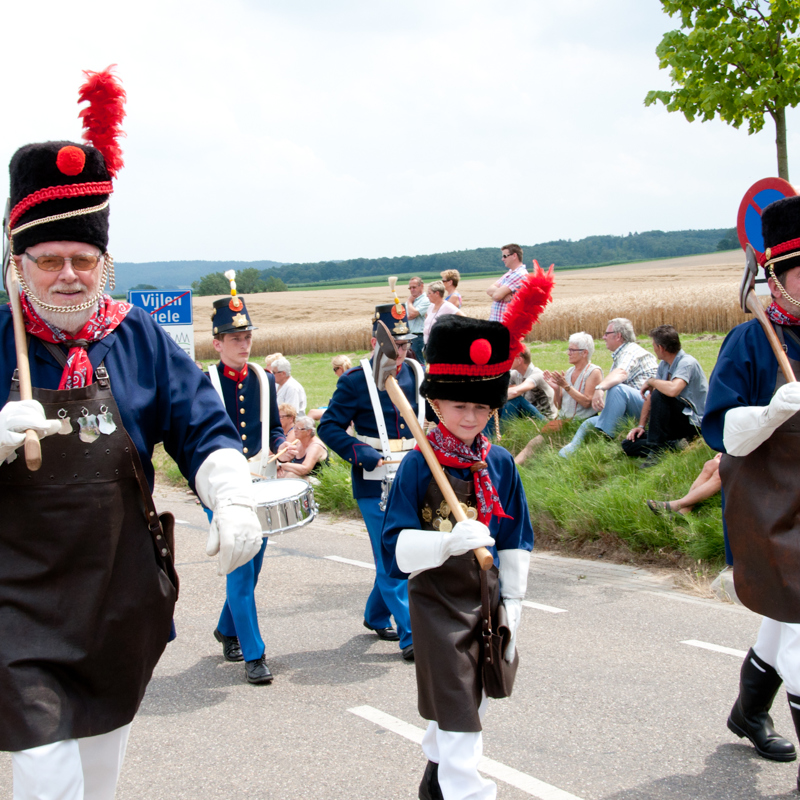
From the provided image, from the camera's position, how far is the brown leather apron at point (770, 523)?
3.45 metres

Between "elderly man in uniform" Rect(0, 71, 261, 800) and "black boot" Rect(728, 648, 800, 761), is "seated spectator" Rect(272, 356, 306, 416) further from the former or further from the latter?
"elderly man in uniform" Rect(0, 71, 261, 800)

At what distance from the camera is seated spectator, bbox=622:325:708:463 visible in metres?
8.36

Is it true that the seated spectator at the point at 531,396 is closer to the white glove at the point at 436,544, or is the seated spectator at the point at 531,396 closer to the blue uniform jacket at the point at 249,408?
the blue uniform jacket at the point at 249,408

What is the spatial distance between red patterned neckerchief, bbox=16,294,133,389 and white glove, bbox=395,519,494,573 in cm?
123

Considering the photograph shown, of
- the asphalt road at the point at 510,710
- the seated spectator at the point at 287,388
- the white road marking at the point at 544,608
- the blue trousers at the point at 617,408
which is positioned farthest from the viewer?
the seated spectator at the point at 287,388

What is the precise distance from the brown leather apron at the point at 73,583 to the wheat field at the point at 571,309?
95.3 feet

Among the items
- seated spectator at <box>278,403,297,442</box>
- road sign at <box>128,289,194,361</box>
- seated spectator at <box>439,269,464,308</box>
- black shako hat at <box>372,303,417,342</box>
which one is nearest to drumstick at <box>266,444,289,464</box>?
black shako hat at <box>372,303,417,342</box>

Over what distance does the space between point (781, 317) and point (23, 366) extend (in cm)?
281

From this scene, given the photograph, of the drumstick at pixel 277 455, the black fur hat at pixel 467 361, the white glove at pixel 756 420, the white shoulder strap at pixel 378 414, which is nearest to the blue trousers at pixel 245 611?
the drumstick at pixel 277 455

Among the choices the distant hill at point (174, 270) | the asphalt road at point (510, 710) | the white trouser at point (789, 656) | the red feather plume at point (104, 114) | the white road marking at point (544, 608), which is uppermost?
the distant hill at point (174, 270)

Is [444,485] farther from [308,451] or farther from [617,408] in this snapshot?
[308,451]

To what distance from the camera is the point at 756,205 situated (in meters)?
4.61

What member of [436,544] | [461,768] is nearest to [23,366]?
[436,544]

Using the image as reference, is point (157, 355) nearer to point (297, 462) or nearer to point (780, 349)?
point (780, 349)
